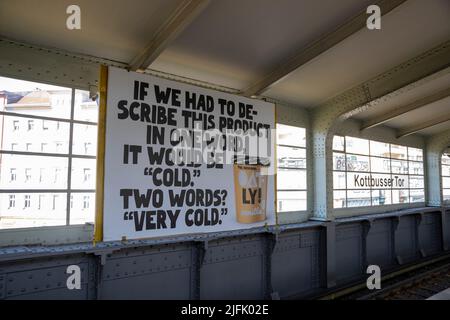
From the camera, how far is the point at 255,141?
213 inches

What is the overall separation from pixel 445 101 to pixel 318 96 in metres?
3.67

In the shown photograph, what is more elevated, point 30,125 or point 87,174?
point 30,125

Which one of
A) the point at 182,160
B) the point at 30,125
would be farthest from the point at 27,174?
the point at 182,160

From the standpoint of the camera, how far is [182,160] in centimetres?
460

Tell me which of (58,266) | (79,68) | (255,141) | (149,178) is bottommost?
(58,266)

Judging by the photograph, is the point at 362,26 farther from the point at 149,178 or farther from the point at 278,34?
the point at 149,178

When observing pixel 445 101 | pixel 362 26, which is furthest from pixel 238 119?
pixel 445 101

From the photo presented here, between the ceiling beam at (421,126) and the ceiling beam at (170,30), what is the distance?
327 inches

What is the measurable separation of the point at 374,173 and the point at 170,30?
745cm

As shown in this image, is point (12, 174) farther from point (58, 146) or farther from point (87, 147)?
point (87, 147)

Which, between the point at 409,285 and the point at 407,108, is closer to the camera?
the point at 407,108

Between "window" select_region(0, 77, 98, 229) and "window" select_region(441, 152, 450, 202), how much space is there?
40.0 feet

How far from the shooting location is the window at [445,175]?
1191 cm

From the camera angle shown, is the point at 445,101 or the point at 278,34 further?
the point at 445,101
